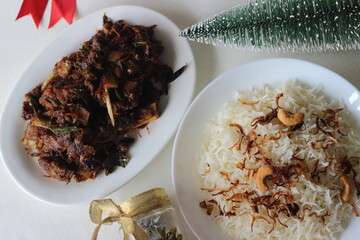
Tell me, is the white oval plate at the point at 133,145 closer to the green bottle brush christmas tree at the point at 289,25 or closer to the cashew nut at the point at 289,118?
the green bottle brush christmas tree at the point at 289,25

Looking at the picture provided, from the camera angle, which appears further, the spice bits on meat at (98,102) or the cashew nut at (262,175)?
the spice bits on meat at (98,102)

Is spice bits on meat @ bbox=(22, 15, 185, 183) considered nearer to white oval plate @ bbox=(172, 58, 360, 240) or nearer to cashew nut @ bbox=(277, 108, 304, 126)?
white oval plate @ bbox=(172, 58, 360, 240)

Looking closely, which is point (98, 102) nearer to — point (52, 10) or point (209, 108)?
point (209, 108)

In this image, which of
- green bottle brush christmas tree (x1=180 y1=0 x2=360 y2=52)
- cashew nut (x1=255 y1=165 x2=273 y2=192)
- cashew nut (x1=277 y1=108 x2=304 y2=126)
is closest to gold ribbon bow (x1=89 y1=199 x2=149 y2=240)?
cashew nut (x1=255 y1=165 x2=273 y2=192)

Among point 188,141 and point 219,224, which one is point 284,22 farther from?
point 219,224

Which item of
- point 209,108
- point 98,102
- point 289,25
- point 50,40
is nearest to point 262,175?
point 209,108

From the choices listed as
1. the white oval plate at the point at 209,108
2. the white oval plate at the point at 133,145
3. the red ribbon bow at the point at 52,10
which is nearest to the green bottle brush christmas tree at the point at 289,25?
the white oval plate at the point at 209,108
